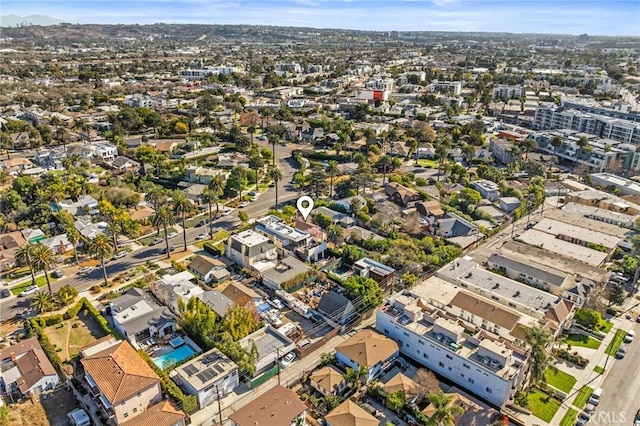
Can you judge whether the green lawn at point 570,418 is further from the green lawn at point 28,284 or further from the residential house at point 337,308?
the green lawn at point 28,284

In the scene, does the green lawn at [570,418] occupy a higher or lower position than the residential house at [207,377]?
lower

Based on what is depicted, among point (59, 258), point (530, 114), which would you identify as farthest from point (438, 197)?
point (530, 114)

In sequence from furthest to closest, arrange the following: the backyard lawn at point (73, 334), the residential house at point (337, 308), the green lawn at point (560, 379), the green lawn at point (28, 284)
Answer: the green lawn at point (28, 284)
the residential house at point (337, 308)
the backyard lawn at point (73, 334)
the green lawn at point (560, 379)

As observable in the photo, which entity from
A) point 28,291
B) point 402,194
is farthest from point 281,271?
point 402,194

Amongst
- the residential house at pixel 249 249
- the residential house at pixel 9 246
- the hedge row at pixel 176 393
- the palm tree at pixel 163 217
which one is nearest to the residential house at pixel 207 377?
the hedge row at pixel 176 393

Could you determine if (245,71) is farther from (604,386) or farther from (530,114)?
(604,386)

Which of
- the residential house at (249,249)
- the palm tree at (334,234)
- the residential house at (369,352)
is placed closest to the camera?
the residential house at (369,352)
